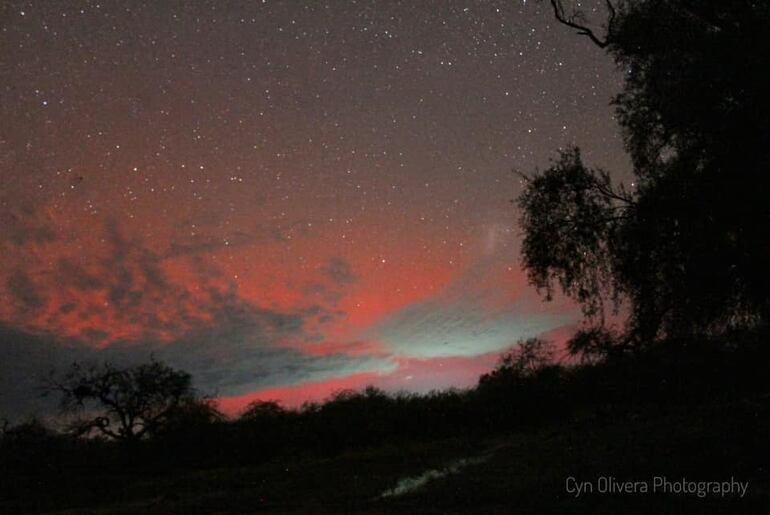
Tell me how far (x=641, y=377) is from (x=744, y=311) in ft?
71.9

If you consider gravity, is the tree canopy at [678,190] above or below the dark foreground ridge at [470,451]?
above

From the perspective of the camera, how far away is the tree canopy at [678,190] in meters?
12.0

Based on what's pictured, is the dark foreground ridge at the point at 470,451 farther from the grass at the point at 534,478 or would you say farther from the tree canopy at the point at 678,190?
the tree canopy at the point at 678,190

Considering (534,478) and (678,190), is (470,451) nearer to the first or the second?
(534,478)

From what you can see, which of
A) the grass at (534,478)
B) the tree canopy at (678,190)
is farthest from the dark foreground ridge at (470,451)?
the tree canopy at (678,190)

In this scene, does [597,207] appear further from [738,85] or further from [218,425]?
[218,425]

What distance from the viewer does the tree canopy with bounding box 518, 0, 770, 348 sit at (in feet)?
39.3

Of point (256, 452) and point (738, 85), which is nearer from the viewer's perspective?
point (738, 85)

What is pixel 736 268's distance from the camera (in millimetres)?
12977

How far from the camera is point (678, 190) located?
43.7ft

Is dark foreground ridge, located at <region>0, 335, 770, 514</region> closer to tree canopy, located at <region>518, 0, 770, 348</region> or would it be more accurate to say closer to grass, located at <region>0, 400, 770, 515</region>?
grass, located at <region>0, 400, 770, 515</region>

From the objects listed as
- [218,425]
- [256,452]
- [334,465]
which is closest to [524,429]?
[334,465]

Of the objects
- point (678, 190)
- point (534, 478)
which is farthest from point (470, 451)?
point (678, 190)

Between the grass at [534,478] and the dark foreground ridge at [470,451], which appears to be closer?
the grass at [534,478]
